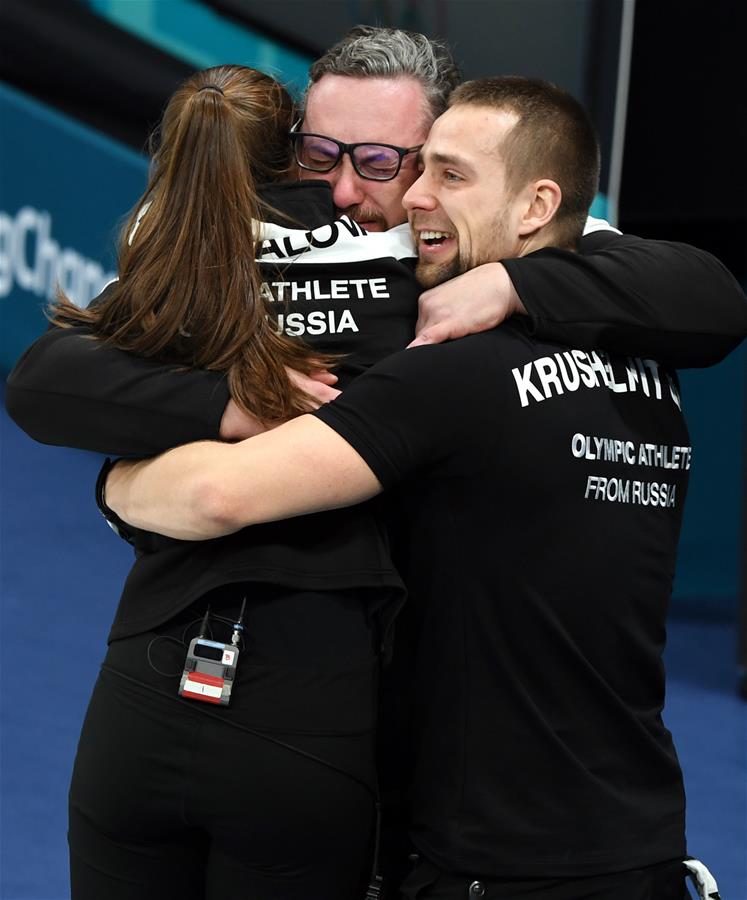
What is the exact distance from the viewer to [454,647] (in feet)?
5.87

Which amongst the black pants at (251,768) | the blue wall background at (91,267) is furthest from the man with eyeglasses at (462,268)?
the blue wall background at (91,267)

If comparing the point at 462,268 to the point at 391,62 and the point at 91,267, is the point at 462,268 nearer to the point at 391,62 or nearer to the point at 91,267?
the point at 391,62

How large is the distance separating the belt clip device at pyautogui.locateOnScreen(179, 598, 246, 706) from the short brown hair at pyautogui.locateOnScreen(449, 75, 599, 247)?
696mm

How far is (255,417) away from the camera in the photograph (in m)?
1.76

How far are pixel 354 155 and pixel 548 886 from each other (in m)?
1.03

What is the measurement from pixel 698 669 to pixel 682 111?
1.87m

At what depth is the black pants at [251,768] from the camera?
68.1 inches

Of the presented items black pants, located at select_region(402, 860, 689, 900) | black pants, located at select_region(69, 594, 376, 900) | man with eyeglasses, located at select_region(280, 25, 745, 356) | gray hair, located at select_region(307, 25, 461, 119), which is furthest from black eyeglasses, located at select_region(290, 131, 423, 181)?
black pants, located at select_region(402, 860, 689, 900)

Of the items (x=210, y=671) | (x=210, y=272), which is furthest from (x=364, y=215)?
(x=210, y=671)

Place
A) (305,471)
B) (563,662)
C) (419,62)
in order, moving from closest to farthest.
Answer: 1. (305,471)
2. (563,662)
3. (419,62)

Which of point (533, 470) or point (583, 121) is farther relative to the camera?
point (583, 121)

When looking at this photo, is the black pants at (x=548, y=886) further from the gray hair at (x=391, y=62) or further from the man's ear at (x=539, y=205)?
the gray hair at (x=391, y=62)

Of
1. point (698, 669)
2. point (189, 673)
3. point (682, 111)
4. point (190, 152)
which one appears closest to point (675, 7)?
point (682, 111)

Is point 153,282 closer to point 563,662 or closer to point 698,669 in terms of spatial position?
point 563,662
